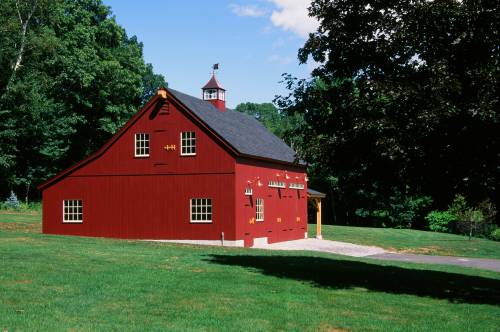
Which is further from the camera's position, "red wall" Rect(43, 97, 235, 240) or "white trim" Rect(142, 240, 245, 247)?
"red wall" Rect(43, 97, 235, 240)

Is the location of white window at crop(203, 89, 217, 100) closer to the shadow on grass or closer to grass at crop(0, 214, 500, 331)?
the shadow on grass

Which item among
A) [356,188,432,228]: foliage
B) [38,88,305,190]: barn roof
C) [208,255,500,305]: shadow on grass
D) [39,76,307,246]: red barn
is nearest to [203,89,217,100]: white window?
[38,88,305,190]: barn roof

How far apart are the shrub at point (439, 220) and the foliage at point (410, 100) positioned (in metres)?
45.1

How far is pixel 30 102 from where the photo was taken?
160 ft

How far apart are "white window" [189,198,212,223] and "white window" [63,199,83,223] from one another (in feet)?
20.4

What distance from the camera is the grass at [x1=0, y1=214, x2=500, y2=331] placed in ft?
35.4

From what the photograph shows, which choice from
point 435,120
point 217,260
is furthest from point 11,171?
point 435,120

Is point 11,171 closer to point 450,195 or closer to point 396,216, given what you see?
point 396,216

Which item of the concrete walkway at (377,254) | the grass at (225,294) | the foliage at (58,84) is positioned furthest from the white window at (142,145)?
the foliage at (58,84)

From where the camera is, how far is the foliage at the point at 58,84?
1875 inches

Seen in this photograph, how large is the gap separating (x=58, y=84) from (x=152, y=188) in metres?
27.1

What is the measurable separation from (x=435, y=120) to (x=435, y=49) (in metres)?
2.29

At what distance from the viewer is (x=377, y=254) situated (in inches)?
1246

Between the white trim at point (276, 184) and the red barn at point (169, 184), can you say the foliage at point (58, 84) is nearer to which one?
the red barn at point (169, 184)
